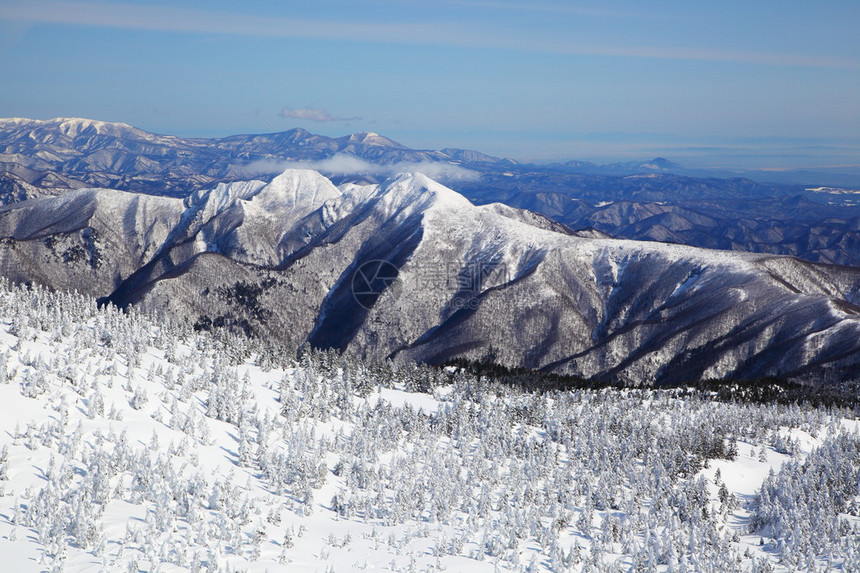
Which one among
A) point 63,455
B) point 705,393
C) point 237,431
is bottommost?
point 705,393

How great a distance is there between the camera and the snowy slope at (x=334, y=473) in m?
52.5

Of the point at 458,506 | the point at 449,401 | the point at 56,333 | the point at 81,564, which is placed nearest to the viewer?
the point at 81,564

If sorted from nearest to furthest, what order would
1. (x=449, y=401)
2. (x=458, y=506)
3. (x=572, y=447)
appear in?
(x=458, y=506)
(x=572, y=447)
(x=449, y=401)

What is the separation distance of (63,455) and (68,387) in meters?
13.3

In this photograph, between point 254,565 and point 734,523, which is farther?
point 734,523

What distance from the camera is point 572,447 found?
104m

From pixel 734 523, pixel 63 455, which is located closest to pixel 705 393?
pixel 734 523

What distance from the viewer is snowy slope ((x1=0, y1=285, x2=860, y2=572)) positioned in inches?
2068

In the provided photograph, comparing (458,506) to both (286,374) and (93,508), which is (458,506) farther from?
(286,374)

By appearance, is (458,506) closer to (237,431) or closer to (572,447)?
(237,431)

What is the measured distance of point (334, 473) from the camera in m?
76.0

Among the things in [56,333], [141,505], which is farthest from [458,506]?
[56,333]

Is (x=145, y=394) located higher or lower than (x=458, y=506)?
higher

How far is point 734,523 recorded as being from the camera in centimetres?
8550
